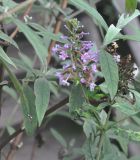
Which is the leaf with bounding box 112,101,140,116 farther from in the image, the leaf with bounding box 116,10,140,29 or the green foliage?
the leaf with bounding box 116,10,140,29

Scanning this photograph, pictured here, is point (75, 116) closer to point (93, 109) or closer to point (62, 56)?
point (93, 109)

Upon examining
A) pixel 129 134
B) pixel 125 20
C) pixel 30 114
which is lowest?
pixel 129 134

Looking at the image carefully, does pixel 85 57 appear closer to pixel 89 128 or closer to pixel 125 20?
pixel 125 20

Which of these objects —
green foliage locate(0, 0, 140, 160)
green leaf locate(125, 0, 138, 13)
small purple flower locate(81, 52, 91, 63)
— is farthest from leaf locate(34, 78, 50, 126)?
green leaf locate(125, 0, 138, 13)

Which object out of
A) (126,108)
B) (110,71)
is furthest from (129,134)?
(110,71)

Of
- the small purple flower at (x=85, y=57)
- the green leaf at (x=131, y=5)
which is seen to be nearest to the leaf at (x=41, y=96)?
the small purple flower at (x=85, y=57)

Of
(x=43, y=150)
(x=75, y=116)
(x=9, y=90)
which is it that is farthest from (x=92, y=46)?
(x=43, y=150)
